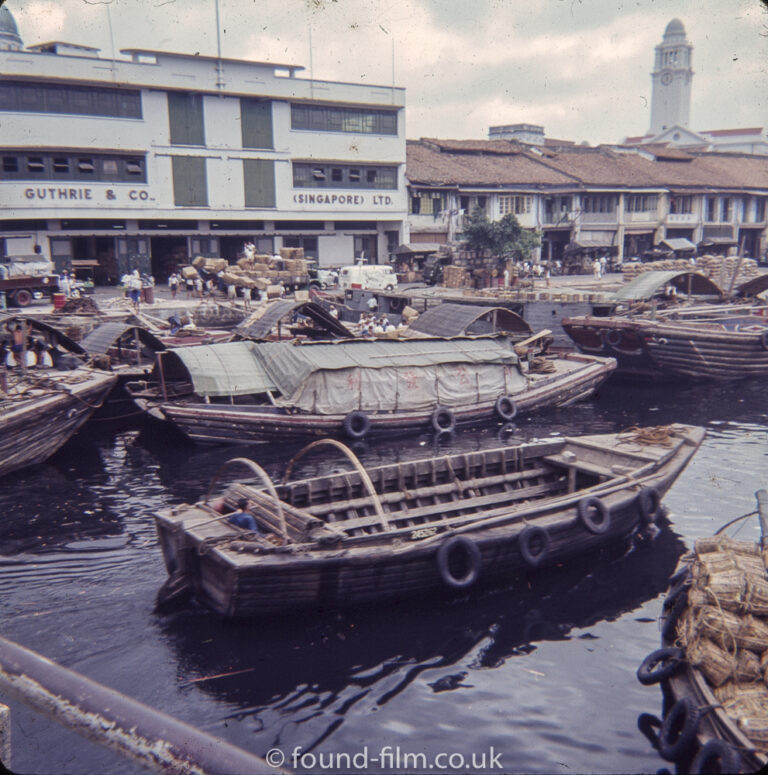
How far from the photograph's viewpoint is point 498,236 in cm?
3841

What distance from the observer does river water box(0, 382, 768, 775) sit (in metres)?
7.03

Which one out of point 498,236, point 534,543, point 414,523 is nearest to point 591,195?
point 498,236

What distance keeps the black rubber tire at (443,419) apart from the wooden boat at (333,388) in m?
0.03

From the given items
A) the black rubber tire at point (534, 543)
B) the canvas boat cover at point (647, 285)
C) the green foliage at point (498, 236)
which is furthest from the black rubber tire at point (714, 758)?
the green foliage at point (498, 236)

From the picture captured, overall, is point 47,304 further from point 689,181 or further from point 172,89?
point 689,181

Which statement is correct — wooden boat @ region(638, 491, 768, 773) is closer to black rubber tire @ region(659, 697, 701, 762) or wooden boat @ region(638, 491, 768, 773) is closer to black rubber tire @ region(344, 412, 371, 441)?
black rubber tire @ region(659, 697, 701, 762)

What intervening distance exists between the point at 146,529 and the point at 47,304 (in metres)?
21.1

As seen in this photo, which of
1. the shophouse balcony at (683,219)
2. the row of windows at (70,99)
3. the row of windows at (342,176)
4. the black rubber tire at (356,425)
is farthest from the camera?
the shophouse balcony at (683,219)

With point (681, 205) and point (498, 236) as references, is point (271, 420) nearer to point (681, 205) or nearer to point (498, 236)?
point (498, 236)

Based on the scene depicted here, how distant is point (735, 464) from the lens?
52.9 feet

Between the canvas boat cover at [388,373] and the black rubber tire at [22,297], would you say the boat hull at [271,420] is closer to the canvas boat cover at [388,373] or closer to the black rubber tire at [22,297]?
the canvas boat cover at [388,373]

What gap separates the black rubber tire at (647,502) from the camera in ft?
34.8

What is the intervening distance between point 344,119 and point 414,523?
33505mm

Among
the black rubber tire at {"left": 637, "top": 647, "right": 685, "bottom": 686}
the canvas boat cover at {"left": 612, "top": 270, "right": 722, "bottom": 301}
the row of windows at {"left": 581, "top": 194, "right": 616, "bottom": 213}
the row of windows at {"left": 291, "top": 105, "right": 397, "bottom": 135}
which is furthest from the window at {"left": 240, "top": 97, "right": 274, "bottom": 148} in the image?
the black rubber tire at {"left": 637, "top": 647, "right": 685, "bottom": 686}
